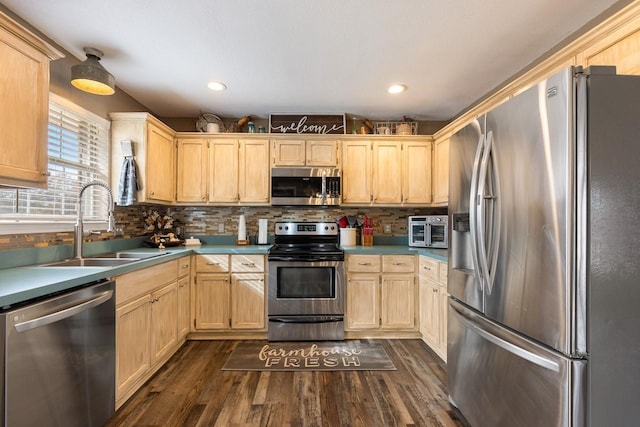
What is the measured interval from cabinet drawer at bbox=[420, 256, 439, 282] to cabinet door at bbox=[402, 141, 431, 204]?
79cm

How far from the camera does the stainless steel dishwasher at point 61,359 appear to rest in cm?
123

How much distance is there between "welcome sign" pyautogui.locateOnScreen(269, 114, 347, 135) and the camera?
3.50m

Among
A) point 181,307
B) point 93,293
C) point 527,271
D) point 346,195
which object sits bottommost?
point 181,307

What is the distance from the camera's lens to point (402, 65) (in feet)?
7.89

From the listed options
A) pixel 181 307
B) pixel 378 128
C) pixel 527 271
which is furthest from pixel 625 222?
pixel 181 307

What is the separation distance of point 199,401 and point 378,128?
10.3ft

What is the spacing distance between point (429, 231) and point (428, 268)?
49 cm

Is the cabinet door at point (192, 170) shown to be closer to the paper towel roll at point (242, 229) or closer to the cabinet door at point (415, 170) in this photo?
the paper towel roll at point (242, 229)

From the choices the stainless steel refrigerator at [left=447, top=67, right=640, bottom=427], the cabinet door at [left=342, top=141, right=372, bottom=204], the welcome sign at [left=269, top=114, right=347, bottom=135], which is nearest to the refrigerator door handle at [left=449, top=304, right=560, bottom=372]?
the stainless steel refrigerator at [left=447, top=67, right=640, bottom=427]

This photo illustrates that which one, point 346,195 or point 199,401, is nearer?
point 199,401

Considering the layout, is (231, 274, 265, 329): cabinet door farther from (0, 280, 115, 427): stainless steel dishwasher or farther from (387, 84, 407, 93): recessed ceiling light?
(387, 84, 407, 93): recessed ceiling light

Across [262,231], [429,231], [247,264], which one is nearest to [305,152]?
[262,231]

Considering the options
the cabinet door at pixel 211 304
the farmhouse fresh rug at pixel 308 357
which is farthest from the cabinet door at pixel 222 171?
the farmhouse fresh rug at pixel 308 357

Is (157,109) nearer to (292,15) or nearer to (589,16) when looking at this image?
(292,15)
